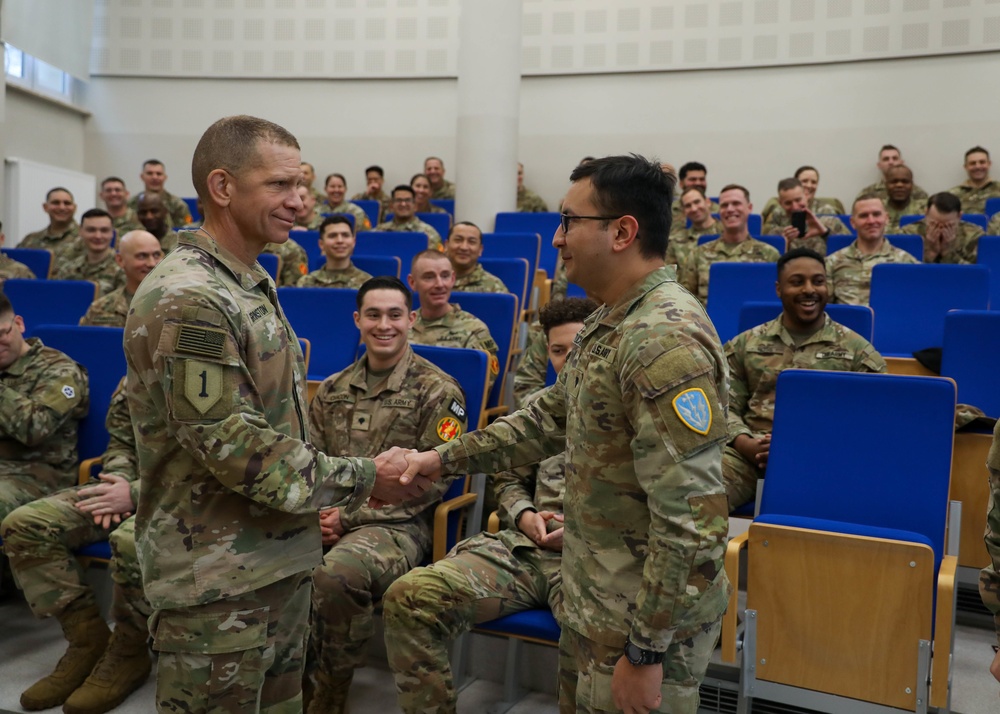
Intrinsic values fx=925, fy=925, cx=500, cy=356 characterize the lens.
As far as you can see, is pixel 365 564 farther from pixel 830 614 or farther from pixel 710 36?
pixel 710 36

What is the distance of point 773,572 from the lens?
2350 mm

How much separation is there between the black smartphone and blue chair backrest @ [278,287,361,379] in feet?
8.77

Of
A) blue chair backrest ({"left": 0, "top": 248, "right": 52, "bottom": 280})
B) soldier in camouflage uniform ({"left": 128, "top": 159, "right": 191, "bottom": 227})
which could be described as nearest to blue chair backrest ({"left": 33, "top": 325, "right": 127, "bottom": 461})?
blue chair backrest ({"left": 0, "top": 248, "right": 52, "bottom": 280})

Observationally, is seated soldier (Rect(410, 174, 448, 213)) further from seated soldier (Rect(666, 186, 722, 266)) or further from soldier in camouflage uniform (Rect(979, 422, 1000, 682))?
soldier in camouflage uniform (Rect(979, 422, 1000, 682))

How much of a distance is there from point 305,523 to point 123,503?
5.12 feet

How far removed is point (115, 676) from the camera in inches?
108

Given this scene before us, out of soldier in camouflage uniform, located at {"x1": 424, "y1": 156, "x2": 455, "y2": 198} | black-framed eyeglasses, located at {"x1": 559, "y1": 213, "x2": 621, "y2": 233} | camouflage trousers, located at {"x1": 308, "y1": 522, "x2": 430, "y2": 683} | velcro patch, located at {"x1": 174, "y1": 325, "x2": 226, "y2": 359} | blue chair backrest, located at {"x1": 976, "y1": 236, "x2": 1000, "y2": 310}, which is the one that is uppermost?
soldier in camouflage uniform, located at {"x1": 424, "y1": 156, "x2": 455, "y2": 198}

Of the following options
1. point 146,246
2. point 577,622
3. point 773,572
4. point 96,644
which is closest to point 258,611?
point 577,622

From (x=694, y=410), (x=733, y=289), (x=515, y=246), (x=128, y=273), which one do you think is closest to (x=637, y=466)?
(x=694, y=410)

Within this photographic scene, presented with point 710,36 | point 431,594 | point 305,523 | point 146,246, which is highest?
point 710,36

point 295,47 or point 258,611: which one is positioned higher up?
point 295,47

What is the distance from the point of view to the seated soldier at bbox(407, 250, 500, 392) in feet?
13.4

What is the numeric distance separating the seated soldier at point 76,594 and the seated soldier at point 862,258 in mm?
3662

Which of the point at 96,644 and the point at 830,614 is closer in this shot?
the point at 830,614
